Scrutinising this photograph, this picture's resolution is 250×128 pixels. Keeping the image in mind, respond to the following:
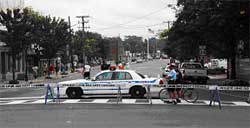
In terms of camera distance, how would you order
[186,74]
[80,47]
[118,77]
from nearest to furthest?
[118,77]
[186,74]
[80,47]

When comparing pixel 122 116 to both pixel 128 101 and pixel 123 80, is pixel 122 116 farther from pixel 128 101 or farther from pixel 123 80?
pixel 123 80

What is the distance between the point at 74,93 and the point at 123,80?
2283 millimetres

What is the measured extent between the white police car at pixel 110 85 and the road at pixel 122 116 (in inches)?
104

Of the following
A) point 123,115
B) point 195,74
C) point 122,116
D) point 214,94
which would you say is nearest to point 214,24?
point 195,74

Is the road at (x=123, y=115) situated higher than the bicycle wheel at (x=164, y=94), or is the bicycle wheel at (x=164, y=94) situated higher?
the bicycle wheel at (x=164, y=94)

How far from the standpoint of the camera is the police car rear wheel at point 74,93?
74.6ft

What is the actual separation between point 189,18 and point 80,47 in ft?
220

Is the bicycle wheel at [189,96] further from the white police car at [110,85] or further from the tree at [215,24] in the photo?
the tree at [215,24]

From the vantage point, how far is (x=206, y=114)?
1639 cm

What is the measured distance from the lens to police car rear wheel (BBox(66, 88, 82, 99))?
22.7 m

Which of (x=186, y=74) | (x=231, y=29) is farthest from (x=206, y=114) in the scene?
(x=186, y=74)

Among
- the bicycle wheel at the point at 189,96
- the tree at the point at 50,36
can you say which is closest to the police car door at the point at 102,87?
the bicycle wheel at the point at 189,96

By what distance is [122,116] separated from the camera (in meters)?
15.7

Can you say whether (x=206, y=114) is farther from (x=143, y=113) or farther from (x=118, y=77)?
(x=118, y=77)
